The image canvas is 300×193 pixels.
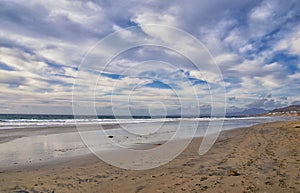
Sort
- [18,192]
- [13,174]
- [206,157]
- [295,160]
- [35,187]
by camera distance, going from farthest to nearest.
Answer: [206,157] < [295,160] < [13,174] < [35,187] < [18,192]

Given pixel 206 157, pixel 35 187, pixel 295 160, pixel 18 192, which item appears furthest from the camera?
pixel 206 157

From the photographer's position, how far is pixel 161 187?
6.36 meters

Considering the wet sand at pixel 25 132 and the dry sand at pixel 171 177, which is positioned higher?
the wet sand at pixel 25 132

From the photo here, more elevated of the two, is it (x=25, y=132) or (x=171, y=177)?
(x=25, y=132)

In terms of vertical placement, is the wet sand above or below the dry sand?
above

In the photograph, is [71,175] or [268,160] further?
[268,160]

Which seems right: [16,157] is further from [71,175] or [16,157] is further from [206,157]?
[206,157]

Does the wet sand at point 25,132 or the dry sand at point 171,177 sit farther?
the wet sand at point 25,132

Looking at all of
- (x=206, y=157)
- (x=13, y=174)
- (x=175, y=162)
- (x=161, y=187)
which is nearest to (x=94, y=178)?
(x=161, y=187)

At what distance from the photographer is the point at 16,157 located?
11047 mm

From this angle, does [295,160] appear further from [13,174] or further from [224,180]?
[13,174]

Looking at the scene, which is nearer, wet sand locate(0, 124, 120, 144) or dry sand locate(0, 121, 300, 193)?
dry sand locate(0, 121, 300, 193)

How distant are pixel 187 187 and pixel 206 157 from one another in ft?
15.1

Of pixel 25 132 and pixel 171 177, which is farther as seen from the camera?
pixel 25 132
